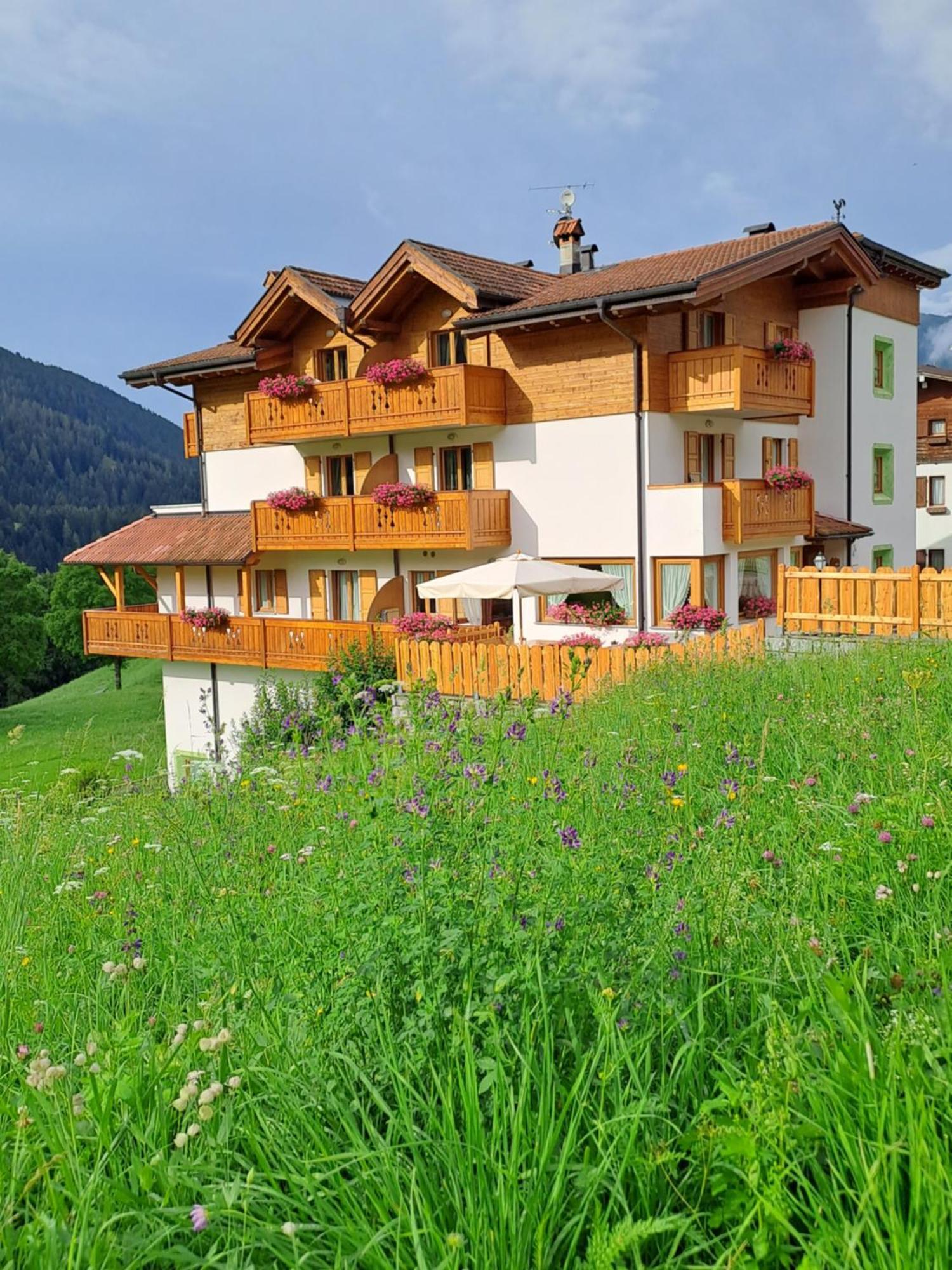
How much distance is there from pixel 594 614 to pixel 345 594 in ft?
24.0

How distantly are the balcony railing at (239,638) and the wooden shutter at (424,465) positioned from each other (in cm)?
367

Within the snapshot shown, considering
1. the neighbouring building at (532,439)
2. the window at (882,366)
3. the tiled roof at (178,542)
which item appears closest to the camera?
the neighbouring building at (532,439)

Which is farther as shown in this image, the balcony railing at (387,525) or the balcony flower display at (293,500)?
the balcony flower display at (293,500)

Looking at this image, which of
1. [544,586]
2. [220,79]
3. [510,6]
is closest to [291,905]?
→ [510,6]

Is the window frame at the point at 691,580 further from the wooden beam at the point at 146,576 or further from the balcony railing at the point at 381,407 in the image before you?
the wooden beam at the point at 146,576

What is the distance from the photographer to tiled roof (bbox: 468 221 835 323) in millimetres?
20562

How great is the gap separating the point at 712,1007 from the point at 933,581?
1537 centimetres

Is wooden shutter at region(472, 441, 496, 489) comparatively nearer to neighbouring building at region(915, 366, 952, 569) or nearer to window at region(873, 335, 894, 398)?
window at region(873, 335, 894, 398)

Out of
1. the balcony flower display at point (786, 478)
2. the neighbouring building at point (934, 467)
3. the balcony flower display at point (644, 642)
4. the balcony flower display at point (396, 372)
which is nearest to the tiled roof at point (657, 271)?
the balcony flower display at point (396, 372)

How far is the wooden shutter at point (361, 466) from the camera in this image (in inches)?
1005

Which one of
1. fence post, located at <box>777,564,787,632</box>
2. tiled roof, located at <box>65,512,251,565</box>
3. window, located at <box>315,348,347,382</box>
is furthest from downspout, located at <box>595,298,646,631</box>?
tiled roof, located at <box>65,512,251,565</box>

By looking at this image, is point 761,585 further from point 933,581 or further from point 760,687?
point 760,687

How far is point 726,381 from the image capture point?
20766 millimetres

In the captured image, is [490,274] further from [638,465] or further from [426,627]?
[426,627]
